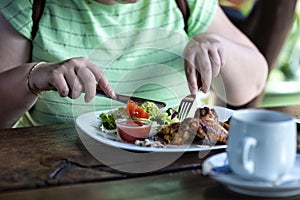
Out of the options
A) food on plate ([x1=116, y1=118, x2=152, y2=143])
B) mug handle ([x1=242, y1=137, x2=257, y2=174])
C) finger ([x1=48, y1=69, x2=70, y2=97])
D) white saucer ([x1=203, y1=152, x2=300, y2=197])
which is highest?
mug handle ([x1=242, y1=137, x2=257, y2=174])

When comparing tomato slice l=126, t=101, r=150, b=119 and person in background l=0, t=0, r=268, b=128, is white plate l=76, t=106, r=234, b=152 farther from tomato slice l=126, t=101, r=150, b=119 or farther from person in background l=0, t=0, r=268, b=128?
person in background l=0, t=0, r=268, b=128

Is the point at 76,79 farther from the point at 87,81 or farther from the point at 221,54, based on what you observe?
the point at 221,54

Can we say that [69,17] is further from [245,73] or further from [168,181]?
[168,181]

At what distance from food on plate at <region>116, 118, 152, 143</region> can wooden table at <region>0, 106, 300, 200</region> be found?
1.5 inches

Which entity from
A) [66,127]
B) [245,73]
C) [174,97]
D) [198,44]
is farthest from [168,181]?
[245,73]

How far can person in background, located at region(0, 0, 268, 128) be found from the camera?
4.68 feet

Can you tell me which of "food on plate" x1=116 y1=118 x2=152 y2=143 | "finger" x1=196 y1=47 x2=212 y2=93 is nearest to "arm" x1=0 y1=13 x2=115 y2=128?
"food on plate" x1=116 y1=118 x2=152 y2=143

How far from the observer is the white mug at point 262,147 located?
79 cm

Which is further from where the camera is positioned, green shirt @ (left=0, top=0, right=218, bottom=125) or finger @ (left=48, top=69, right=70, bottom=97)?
green shirt @ (left=0, top=0, right=218, bottom=125)

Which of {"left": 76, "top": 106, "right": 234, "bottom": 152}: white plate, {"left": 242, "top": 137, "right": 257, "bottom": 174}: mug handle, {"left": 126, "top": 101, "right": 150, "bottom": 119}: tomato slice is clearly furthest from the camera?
{"left": 126, "top": 101, "right": 150, "bottom": 119}: tomato slice

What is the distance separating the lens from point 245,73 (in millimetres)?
1606

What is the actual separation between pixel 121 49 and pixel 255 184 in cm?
80

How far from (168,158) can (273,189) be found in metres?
0.22

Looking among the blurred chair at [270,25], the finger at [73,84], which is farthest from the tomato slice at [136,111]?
the blurred chair at [270,25]
